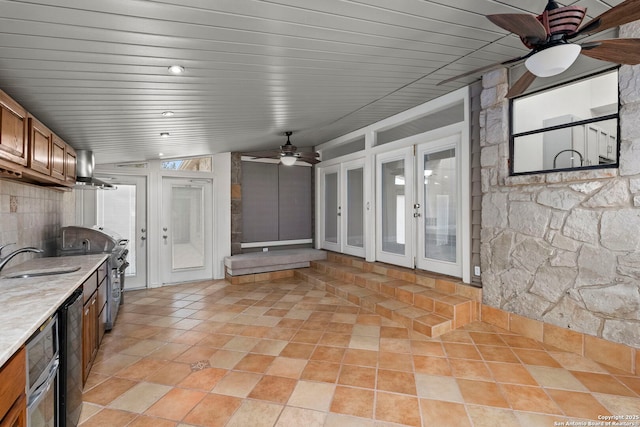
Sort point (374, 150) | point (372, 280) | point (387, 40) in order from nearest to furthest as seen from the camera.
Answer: point (387, 40) < point (372, 280) < point (374, 150)

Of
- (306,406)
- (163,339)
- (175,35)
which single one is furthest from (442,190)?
(163,339)

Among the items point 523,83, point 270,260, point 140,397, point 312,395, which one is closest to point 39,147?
point 140,397

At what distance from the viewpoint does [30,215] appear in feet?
10.3

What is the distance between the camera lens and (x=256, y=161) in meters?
6.19

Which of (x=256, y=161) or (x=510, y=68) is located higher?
(x=510, y=68)

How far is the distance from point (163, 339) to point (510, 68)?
4580 mm

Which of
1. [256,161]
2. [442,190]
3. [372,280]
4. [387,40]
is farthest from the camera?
[256,161]

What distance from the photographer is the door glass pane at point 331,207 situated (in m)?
6.18

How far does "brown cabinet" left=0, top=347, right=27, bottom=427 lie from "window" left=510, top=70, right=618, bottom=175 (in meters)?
3.86

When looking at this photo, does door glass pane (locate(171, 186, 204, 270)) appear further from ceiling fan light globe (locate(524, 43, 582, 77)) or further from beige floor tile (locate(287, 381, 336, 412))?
ceiling fan light globe (locate(524, 43, 582, 77))

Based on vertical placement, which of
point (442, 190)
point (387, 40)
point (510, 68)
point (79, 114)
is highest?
point (510, 68)

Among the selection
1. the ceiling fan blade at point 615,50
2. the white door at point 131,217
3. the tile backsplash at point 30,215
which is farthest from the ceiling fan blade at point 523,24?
the white door at point 131,217

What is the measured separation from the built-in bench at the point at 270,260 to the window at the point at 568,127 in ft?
12.9

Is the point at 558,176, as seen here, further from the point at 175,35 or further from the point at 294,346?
the point at 175,35
